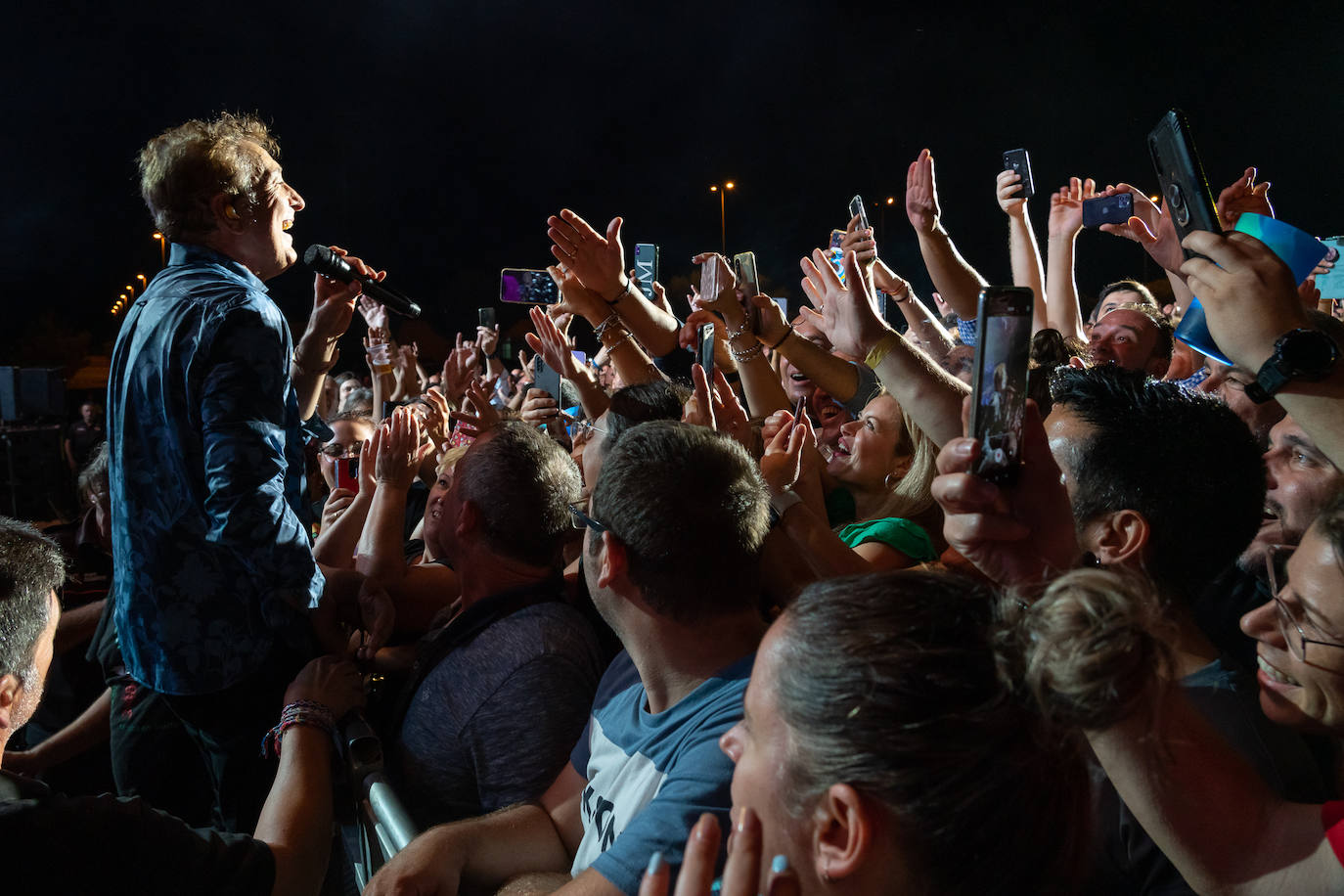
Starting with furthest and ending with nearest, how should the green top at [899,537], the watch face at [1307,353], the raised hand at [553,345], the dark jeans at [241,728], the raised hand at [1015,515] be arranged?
the raised hand at [553,345], the green top at [899,537], the dark jeans at [241,728], the watch face at [1307,353], the raised hand at [1015,515]

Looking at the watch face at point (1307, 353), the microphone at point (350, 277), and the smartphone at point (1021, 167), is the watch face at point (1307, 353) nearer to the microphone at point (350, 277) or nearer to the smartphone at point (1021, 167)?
the microphone at point (350, 277)

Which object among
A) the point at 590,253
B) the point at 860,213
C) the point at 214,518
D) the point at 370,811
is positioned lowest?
the point at 370,811

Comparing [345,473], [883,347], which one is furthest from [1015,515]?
[345,473]

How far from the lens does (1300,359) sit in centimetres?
134

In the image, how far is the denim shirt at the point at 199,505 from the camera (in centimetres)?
202

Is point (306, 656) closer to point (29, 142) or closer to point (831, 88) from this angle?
point (831, 88)

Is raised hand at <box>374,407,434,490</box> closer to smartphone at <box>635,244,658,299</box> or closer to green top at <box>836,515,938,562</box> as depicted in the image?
green top at <box>836,515,938,562</box>

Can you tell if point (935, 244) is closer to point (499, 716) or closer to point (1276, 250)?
point (1276, 250)

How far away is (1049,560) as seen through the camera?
4.43 ft

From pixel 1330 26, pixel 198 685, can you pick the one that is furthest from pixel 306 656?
pixel 1330 26

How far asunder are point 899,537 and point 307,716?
4.98 ft

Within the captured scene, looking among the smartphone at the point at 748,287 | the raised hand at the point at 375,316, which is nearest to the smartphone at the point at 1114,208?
the smartphone at the point at 748,287

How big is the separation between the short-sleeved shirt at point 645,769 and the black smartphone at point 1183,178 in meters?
1.11

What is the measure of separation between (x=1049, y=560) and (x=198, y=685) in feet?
6.27
